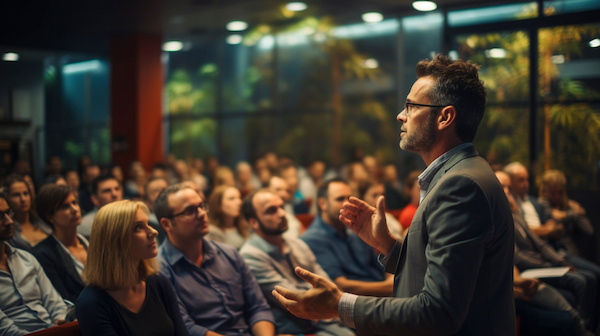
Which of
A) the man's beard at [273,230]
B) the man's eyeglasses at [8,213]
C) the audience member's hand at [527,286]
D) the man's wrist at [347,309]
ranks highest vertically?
the man's eyeglasses at [8,213]

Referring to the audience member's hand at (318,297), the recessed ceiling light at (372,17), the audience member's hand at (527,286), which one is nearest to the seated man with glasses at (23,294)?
the audience member's hand at (318,297)

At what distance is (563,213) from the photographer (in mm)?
5879

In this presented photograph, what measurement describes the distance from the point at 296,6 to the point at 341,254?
→ 610 cm

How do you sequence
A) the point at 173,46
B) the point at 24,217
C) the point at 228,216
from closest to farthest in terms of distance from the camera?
the point at 24,217 < the point at 228,216 < the point at 173,46

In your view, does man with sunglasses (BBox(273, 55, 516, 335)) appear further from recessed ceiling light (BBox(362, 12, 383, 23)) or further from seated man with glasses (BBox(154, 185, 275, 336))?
recessed ceiling light (BBox(362, 12, 383, 23))

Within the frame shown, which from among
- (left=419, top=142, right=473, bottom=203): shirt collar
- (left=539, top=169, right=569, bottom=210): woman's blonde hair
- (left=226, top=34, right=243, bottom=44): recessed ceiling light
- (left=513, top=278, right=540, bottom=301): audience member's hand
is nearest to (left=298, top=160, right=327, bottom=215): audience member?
(left=539, top=169, right=569, bottom=210): woman's blonde hair

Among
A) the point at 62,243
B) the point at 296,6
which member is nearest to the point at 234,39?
the point at 296,6

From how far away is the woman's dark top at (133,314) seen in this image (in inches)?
93.2

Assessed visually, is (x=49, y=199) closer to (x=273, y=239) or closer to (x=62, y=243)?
(x=62, y=243)

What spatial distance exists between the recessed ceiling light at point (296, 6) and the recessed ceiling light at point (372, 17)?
1249 mm

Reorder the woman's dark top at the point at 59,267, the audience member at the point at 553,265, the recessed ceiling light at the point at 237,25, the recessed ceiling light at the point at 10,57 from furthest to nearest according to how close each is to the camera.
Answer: the recessed ceiling light at the point at 237,25 → the audience member at the point at 553,265 → the recessed ceiling light at the point at 10,57 → the woman's dark top at the point at 59,267

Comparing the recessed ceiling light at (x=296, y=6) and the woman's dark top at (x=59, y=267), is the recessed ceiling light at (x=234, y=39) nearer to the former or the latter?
the recessed ceiling light at (x=296, y=6)

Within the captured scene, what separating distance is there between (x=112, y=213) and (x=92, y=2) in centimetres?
641

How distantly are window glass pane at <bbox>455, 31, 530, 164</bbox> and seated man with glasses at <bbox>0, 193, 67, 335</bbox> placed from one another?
22.2 ft
